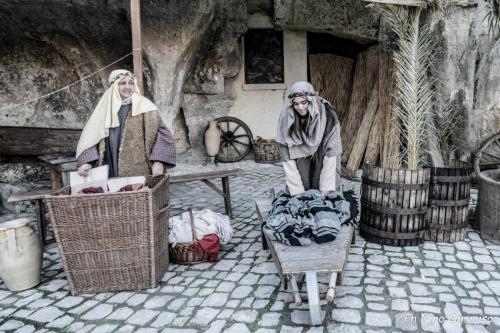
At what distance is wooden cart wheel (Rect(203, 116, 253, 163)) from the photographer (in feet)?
29.4

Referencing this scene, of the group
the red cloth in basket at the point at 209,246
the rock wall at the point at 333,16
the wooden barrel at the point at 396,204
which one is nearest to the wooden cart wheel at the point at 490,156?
the rock wall at the point at 333,16

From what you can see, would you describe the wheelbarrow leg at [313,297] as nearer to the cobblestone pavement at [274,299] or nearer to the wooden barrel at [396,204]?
the cobblestone pavement at [274,299]

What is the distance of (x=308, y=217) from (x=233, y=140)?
5921 millimetres

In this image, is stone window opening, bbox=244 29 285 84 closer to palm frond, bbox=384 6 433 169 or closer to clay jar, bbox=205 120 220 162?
clay jar, bbox=205 120 220 162

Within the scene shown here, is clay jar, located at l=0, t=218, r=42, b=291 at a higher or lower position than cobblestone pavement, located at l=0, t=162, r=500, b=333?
higher

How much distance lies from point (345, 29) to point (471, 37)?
2392 mm

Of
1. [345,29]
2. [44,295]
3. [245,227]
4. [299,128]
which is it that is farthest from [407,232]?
[345,29]

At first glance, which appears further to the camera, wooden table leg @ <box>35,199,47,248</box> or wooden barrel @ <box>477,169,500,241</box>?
wooden table leg @ <box>35,199,47,248</box>

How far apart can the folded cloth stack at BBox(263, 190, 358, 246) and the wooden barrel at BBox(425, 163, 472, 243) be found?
1.00m

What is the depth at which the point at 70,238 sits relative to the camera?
→ 3.08 meters

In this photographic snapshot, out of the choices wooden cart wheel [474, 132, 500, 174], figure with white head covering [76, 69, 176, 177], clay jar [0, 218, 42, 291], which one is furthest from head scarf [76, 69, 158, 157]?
wooden cart wheel [474, 132, 500, 174]

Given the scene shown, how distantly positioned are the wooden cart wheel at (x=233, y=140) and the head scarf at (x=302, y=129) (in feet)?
17.1

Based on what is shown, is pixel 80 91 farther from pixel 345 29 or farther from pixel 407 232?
pixel 407 232

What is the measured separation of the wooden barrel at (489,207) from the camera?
4078 mm
